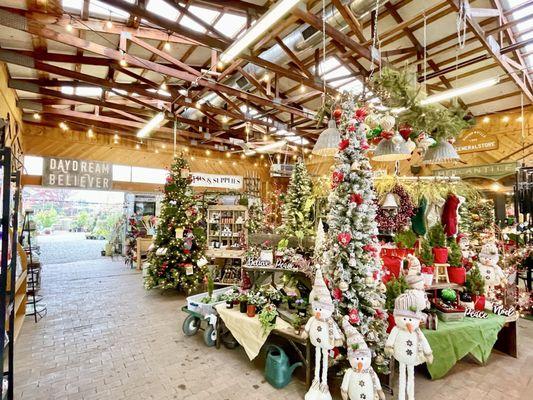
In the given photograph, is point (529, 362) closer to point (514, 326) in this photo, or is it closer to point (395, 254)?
point (514, 326)

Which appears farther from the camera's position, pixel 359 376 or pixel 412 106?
pixel 412 106

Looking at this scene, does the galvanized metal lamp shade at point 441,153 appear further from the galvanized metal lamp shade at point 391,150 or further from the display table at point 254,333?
the display table at point 254,333

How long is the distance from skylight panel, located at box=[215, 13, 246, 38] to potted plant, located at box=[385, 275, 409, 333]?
16.9 feet

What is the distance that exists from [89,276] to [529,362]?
9.55 metres

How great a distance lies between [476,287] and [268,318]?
2920 mm

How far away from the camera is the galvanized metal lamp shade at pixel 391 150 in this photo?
3.30 meters

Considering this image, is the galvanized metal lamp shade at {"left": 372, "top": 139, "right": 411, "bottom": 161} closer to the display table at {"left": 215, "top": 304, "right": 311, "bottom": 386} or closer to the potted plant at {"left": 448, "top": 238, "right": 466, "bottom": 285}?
the potted plant at {"left": 448, "top": 238, "right": 466, "bottom": 285}

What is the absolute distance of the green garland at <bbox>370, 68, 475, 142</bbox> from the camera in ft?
11.6

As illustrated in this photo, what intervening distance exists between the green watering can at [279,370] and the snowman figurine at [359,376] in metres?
0.64

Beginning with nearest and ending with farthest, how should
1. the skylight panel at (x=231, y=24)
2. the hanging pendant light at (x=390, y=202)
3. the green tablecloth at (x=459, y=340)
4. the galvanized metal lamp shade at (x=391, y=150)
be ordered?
the green tablecloth at (x=459, y=340) → the galvanized metal lamp shade at (x=391, y=150) → the hanging pendant light at (x=390, y=202) → the skylight panel at (x=231, y=24)

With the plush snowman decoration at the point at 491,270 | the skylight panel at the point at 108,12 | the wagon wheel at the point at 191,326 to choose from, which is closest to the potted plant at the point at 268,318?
the wagon wheel at the point at 191,326

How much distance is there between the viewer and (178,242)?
611 centimetres

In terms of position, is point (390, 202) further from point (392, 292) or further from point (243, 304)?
point (243, 304)

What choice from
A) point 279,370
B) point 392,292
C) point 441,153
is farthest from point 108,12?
point 392,292
